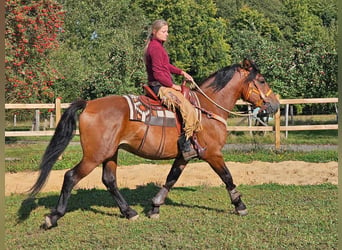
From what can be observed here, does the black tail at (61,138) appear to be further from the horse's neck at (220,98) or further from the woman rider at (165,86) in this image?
the horse's neck at (220,98)

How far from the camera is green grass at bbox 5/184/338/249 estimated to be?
459cm

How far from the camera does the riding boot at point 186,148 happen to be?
5660 mm

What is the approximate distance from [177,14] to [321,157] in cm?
2561

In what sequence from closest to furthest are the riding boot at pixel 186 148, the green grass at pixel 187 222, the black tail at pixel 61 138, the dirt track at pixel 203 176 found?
1. the green grass at pixel 187 222
2. the black tail at pixel 61 138
3. the riding boot at pixel 186 148
4. the dirt track at pixel 203 176

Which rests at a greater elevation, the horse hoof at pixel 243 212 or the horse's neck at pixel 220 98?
the horse's neck at pixel 220 98

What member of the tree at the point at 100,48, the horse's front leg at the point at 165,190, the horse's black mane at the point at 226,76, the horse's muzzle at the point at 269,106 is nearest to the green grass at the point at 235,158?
the horse's front leg at the point at 165,190

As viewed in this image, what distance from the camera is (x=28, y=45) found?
14578 millimetres

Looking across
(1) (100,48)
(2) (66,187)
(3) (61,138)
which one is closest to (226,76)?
(3) (61,138)

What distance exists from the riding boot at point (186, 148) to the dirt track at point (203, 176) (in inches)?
108

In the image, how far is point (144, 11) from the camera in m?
36.4

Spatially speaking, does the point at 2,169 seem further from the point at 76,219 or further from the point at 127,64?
the point at 127,64

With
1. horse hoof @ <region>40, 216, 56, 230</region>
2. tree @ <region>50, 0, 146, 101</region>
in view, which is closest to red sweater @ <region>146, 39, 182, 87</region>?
horse hoof @ <region>40, 216, 56, 230</region>

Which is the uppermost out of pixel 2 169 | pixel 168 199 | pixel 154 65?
pixel 2 169

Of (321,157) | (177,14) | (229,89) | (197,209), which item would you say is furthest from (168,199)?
(177,14)
